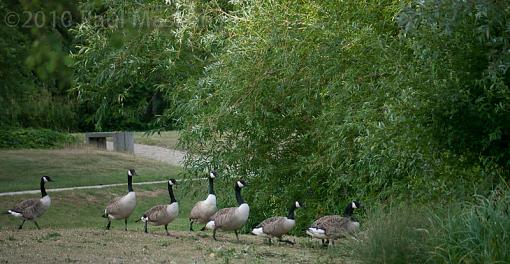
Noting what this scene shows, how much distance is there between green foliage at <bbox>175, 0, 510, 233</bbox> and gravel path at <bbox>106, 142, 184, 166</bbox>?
15601 millimetres

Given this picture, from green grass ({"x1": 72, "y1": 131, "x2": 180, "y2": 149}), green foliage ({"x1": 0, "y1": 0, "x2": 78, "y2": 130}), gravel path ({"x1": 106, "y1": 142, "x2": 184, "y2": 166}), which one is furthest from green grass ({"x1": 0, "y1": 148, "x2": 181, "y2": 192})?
green grass ({"x1": 72, "y1": 131, "x2": 180, "y2": 149})

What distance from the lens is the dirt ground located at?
37.7 feet

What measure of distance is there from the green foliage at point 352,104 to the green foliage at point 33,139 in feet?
53.2

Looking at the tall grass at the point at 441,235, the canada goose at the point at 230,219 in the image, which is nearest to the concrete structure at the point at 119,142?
the canada goose at the point at 230,219

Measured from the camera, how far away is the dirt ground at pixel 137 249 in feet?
37.7

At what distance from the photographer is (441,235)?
400 inches

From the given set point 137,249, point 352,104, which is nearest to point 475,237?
point 137,249

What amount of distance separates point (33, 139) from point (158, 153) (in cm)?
471

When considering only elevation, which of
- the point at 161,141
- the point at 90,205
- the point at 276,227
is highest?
the point at 276,227

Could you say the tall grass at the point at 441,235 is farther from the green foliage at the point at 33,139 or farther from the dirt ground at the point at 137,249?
the green foliage at the point at 33,139

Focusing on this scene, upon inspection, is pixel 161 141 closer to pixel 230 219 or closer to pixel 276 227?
pixel 230 219

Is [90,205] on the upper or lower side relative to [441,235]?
lower

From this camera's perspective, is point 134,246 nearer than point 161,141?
Yes

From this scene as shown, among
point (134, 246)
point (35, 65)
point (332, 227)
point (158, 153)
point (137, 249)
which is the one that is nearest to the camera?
point (35, 65)
